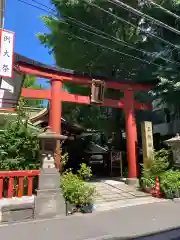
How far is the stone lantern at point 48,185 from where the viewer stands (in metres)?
7.52

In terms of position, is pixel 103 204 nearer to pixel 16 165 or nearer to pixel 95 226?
pixel 95 226

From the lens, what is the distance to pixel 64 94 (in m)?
12.5

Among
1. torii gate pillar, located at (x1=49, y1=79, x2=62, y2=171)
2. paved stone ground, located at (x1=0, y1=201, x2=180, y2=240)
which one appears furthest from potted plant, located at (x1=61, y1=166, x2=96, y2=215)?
torii gate pillar, located at (x1=49, y1=79, x2=62, y2=171)

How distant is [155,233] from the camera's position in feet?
20.5

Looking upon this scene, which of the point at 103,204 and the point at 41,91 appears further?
the point at 41,91

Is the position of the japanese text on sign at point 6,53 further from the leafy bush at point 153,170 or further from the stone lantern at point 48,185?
the leafy bush at point 153,170

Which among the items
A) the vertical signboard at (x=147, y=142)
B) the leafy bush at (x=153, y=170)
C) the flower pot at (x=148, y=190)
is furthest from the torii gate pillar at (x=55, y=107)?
the flower pot at (x=148, y=190)

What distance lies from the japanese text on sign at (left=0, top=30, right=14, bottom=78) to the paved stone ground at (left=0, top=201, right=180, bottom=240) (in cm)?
555

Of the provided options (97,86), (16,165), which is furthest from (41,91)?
(16,165)

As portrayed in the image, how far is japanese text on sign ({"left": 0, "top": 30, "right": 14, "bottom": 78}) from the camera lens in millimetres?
9445

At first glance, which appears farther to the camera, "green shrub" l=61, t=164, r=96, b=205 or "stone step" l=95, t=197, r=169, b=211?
"stone step" l=95, t=197, r=169, b=211

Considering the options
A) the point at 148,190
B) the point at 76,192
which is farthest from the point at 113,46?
the point at 76,192

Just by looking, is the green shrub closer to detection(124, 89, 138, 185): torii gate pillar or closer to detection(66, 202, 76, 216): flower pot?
detection(66, 202, 76, 216): flower pot

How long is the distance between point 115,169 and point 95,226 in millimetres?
10956
